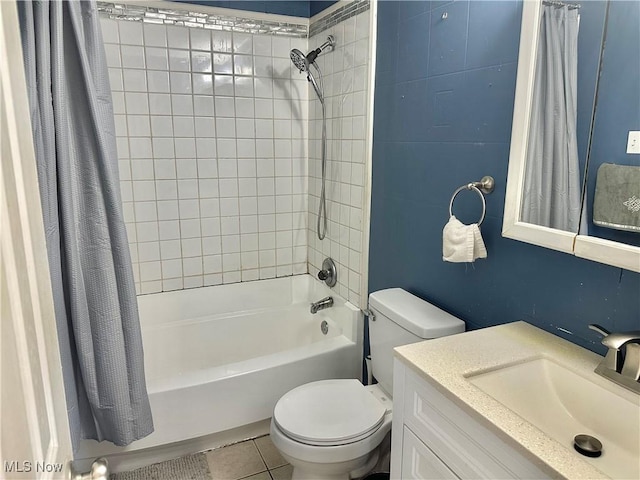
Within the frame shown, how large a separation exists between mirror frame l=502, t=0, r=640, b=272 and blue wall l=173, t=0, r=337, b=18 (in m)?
1.38

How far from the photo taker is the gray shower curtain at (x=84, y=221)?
1312 mm

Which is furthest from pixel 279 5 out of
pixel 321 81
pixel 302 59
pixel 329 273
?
pixel 329 273

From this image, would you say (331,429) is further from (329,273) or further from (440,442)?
(329,273)

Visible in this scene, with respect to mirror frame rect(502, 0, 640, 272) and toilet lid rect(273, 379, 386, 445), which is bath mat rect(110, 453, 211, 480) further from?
mirror frame rect(502, 0, 640, 272)

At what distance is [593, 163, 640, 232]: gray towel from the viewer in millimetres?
1084

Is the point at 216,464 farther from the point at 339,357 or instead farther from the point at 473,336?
the point at 473,336

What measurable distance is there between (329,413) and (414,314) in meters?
0.50

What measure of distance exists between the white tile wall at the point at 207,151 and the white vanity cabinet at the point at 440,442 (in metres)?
1.68

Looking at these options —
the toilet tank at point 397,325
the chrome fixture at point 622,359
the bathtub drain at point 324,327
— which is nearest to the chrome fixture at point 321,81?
the bathtub drain at point 324,327

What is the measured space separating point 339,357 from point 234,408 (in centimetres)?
55

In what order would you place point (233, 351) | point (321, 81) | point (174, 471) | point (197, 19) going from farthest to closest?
point (233, 351)
point (321, 81)
point (197, 19)
point (174, 471)

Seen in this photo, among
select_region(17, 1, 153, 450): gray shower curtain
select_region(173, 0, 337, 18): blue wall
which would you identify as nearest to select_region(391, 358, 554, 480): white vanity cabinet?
select_region(17, 1, 153, 450): gray shower curtain

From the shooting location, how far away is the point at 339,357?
2.26m

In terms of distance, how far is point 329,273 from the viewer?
258 cm
